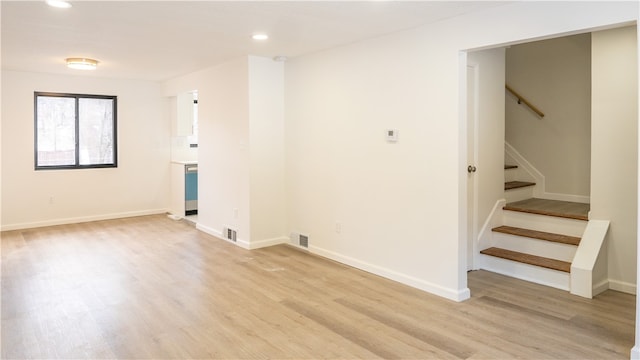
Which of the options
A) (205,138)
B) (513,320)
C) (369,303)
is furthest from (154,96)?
(513,320)

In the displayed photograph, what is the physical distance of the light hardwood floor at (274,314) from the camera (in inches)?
113

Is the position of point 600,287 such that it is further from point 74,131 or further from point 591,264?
point 74,131

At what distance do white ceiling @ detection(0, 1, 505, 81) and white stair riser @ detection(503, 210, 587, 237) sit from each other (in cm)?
226

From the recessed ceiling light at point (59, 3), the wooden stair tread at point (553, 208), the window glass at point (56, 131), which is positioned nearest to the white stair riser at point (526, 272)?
the wooden stair tread at point (553, 208)

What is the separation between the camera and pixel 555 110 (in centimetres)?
552

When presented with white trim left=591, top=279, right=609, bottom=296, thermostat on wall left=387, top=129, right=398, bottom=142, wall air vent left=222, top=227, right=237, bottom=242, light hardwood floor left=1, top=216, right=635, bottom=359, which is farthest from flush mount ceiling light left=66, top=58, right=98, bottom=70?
white trim left=591, top=279, right=609, bottom=296

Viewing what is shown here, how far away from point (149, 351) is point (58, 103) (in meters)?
5.65

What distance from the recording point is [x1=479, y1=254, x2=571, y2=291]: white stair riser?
3912 millimetres

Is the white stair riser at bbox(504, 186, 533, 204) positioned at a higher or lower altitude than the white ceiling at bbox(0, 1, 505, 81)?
lower

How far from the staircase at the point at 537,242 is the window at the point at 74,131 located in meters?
6.13

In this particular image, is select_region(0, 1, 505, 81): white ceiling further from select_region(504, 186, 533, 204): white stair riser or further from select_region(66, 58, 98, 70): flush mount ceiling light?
select_region(504, 186, 533, 204): white stair riser

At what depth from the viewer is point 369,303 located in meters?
3.66

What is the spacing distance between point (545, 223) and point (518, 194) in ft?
2.94

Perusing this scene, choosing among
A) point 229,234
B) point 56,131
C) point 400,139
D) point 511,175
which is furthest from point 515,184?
point 56,131
